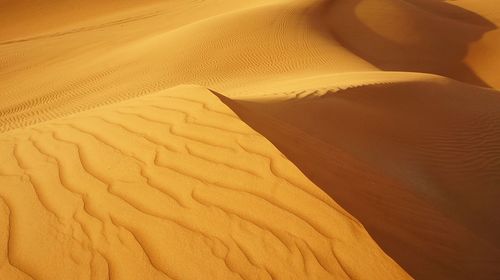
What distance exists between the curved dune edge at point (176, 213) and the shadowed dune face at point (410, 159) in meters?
0.25

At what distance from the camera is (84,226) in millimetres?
2682

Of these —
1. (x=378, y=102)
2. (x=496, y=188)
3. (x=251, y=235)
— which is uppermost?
(x=251, y=235)

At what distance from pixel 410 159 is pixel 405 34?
41.0 feet

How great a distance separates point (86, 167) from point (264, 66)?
9.17m

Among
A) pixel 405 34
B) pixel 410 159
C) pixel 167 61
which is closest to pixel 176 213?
pixel 410 159

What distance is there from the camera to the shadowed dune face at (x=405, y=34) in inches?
571

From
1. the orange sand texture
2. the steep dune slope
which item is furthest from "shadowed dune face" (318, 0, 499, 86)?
the orange sand texture

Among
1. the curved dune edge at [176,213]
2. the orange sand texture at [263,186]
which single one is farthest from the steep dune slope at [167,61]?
the curved dune edge at [176,213]

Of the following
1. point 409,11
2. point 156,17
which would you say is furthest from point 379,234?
point 156,17

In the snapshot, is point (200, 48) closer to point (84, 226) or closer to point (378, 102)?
point (378, 102)

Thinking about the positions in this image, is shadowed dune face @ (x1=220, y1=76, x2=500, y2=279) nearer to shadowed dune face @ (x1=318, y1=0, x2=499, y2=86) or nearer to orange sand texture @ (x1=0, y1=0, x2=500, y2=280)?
orange sand texture @ (x1=0, y1=0, x2=500, y2=280)

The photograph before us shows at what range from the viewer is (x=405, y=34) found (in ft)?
53.4

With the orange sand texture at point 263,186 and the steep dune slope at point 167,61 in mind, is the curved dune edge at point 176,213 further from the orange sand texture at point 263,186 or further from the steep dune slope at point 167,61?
the steep dune slope at point 167,61

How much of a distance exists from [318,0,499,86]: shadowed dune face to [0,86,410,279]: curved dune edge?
38.3ft
